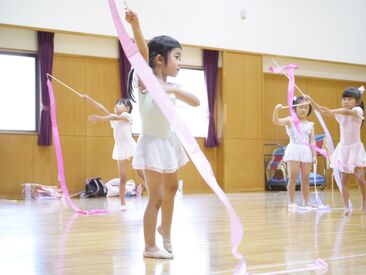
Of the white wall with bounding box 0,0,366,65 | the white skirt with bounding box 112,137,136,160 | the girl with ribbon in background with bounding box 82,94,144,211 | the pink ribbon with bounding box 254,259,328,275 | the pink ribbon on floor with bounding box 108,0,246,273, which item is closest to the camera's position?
the pink ribbon on floor with bounding box 108,0,246,273

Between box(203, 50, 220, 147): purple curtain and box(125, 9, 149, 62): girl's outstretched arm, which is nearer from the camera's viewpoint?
box(125, 9, 149, 62): girl's outstretched arm

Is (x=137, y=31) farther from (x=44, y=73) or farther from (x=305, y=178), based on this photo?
(x=44, y=73)

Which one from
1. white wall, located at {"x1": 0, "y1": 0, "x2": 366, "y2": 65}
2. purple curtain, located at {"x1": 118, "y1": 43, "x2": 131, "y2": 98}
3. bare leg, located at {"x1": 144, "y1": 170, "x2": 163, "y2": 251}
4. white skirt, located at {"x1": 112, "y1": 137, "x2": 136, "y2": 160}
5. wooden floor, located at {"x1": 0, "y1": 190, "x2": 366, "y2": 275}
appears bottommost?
wooden floor, located at {"x1": 0, "y1": 190, "x2": 366, "y2": 275}

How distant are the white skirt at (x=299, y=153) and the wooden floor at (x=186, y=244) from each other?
3.82 feet

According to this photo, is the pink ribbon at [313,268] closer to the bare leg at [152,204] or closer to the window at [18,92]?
the bare leg at [152,204]

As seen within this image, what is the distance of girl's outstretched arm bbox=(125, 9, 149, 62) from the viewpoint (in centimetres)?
250

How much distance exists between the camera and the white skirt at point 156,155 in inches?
106

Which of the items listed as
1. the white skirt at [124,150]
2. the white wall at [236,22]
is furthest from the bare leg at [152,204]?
the white wall at [236,22]

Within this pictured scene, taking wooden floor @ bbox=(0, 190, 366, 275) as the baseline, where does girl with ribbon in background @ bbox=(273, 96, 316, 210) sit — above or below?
above

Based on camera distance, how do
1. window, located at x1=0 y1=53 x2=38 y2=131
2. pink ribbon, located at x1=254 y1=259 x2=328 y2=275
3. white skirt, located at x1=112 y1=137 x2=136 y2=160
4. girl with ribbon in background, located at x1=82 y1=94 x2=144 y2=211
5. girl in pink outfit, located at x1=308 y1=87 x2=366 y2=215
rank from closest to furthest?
pink ribbon, located at x1=254 y1=259 x2=328 y2=275 → girl in pink outfit, located at x1=308 y1=87 x2=366 y2=215 → girl with ribbon in background, located at x1=82 y1=94 x2=144 y2=211 → white skirt, located at x1=112 y1=137 x2=136 y2=160 → window, located at x1=0 y1=53 x2=38 y2=131

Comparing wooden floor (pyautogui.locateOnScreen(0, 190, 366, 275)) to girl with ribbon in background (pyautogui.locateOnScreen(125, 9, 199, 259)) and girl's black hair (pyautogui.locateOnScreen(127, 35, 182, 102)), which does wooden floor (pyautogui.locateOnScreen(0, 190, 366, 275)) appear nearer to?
girl with ribbon in background (pyautogui.locateOnScreen(125, 9, 199, 259))

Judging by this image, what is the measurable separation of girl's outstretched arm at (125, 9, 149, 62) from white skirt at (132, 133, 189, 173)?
0.43 metres

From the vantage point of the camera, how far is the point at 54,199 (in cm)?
879

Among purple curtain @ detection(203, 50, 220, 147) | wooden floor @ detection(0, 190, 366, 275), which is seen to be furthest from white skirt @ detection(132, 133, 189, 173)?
purple curtain @ detection(203, 50, 220, 147)
